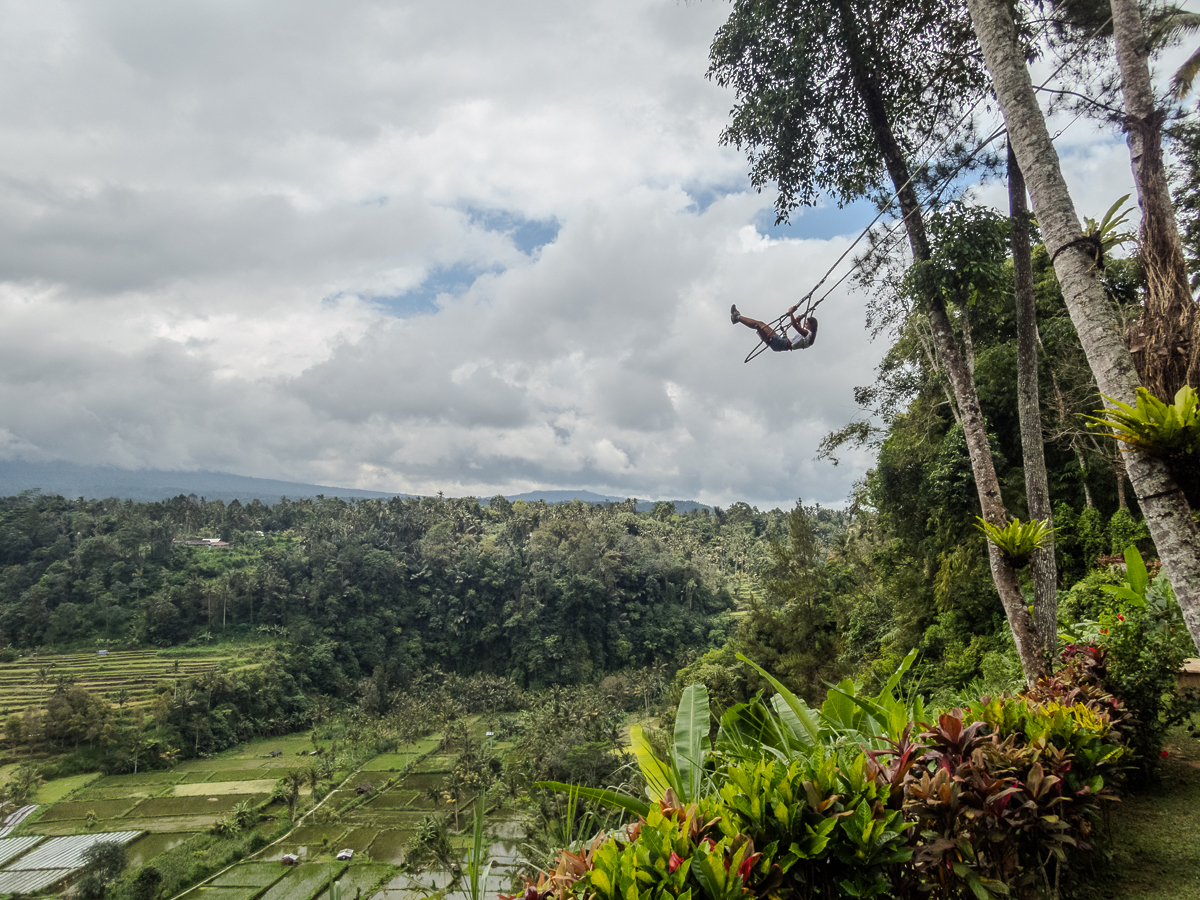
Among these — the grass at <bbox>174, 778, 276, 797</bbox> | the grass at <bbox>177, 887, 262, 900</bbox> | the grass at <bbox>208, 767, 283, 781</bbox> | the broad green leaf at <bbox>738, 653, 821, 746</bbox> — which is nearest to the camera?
the broad green leaf at <bbox>738, 653, 821, 746</bbox>

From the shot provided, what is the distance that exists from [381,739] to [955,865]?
3483 centimetres

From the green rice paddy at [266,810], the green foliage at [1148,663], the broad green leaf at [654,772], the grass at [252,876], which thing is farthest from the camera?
the green rice paddy at [266,810]

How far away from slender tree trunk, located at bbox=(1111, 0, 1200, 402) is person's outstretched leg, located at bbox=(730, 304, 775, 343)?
6.51 ft

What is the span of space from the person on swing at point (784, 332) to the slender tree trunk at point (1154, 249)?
5.68 ft

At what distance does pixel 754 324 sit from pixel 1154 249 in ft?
7.48

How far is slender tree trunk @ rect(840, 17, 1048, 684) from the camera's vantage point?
3609 mm

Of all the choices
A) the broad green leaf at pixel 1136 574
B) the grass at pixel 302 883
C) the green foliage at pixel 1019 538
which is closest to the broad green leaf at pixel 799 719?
the broad green leaf at pixel 1136 574

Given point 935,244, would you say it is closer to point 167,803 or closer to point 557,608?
point 167,803

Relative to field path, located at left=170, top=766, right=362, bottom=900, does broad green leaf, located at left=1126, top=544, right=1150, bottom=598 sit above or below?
above

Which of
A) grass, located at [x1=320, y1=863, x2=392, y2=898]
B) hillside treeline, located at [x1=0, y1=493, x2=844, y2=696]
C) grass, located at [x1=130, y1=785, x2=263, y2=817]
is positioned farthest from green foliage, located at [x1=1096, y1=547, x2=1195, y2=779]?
hillside treeline, located at [x1=0, y1=493, x2=844, y2=696]

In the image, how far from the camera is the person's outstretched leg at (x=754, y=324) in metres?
4.10

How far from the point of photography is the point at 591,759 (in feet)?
63.1

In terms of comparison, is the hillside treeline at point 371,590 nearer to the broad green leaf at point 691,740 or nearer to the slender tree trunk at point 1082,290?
the broad green leaf at point 691,740

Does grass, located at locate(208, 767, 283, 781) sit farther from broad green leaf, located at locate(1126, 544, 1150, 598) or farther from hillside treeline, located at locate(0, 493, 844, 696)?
broad green leaf, located at locate(1126, 544, 1150, 598)
